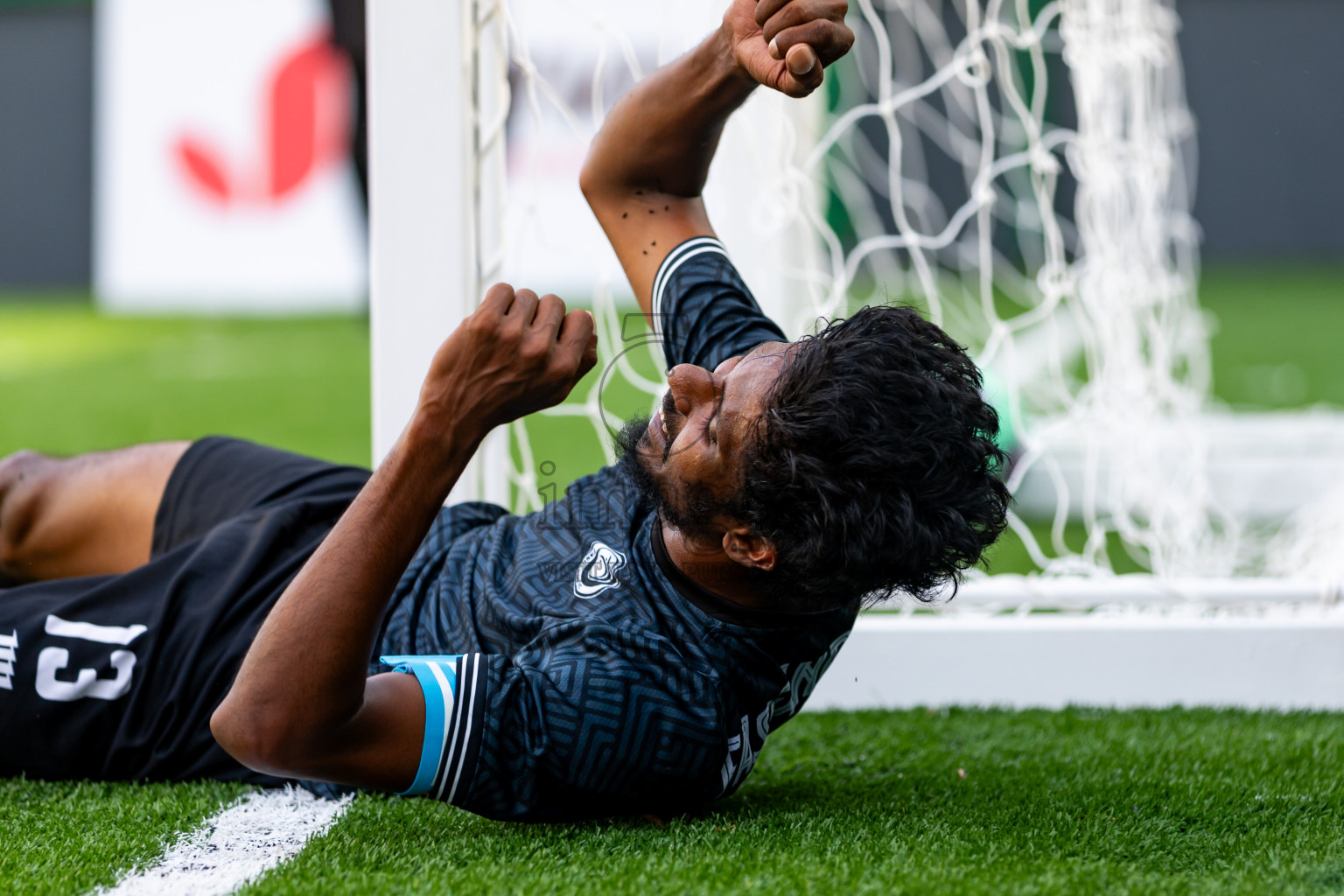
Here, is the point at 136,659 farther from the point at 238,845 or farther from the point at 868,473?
the point at 868,473

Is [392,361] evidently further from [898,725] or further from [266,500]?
[898,725]

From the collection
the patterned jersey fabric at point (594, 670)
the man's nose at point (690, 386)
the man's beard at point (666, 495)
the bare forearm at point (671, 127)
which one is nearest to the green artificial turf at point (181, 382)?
the bare forearm at point (671, 127)

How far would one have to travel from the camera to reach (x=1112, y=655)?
7.70 ft

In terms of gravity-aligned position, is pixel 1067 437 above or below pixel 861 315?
below

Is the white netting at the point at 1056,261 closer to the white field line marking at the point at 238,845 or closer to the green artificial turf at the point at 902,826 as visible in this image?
the green artificial turf at the point at 902,826

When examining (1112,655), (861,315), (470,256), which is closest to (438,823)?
(861,315)

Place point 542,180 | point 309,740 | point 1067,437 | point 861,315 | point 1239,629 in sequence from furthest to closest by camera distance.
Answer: point 542,180, point 1067,437, point 1239,629, point 861,315, point 309,740

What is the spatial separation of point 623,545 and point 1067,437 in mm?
2981

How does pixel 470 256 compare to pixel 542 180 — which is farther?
pixel 542 180

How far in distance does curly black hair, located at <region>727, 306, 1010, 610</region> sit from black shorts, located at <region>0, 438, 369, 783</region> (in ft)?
2.58

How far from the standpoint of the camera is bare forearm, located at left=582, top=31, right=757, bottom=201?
1.82 meters

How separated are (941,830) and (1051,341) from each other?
7.60 ft

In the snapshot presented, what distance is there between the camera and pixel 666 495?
59.3 inches

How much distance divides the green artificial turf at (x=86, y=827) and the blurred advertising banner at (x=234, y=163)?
9070mm
